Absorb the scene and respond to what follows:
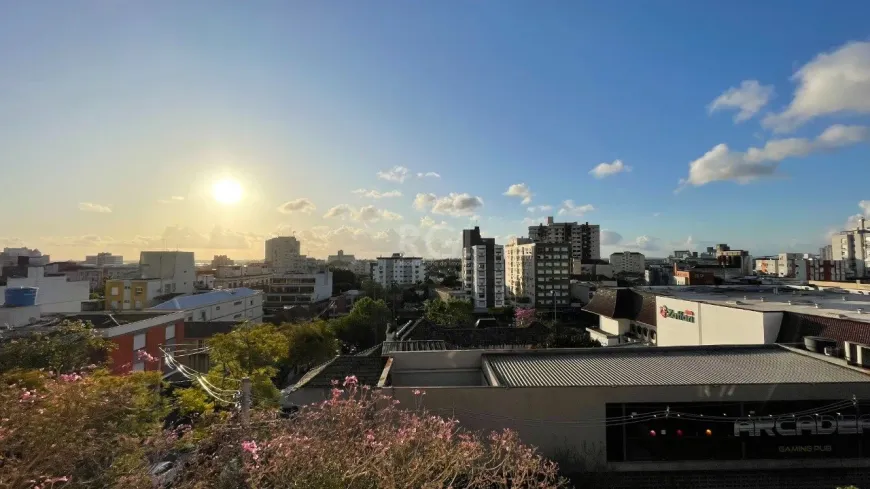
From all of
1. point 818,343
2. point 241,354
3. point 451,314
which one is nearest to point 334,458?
point 241,354

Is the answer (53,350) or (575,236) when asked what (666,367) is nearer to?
(53,350)

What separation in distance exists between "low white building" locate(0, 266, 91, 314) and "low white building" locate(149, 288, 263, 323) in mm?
4619

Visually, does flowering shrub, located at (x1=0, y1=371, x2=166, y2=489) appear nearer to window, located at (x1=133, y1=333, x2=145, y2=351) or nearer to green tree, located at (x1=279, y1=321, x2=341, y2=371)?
window, located at (x1=133, y1=333, x2=145, y2=351)

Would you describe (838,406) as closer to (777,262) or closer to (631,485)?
(631,485)

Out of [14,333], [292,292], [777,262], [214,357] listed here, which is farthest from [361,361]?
[777,262]

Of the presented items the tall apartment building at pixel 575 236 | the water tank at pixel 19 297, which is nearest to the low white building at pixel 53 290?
the water tank at pixel 19 297

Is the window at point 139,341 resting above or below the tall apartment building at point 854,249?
below

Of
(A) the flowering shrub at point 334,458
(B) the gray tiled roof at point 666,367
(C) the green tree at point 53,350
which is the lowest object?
(B) the gray tiled roof at point 666,367

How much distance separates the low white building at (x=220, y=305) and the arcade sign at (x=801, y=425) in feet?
101

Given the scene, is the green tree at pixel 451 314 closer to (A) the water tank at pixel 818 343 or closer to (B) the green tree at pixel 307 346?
(B) the green tree at pixel 307 346

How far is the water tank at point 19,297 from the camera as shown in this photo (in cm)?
1933

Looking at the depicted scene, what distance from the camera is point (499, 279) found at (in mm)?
62844

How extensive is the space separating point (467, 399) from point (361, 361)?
5178mm

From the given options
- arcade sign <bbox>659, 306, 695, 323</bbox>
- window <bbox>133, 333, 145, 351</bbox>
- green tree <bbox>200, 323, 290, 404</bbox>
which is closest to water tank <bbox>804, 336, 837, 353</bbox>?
arcade sign <bbox>659, 306, 695, 323</bbox>
